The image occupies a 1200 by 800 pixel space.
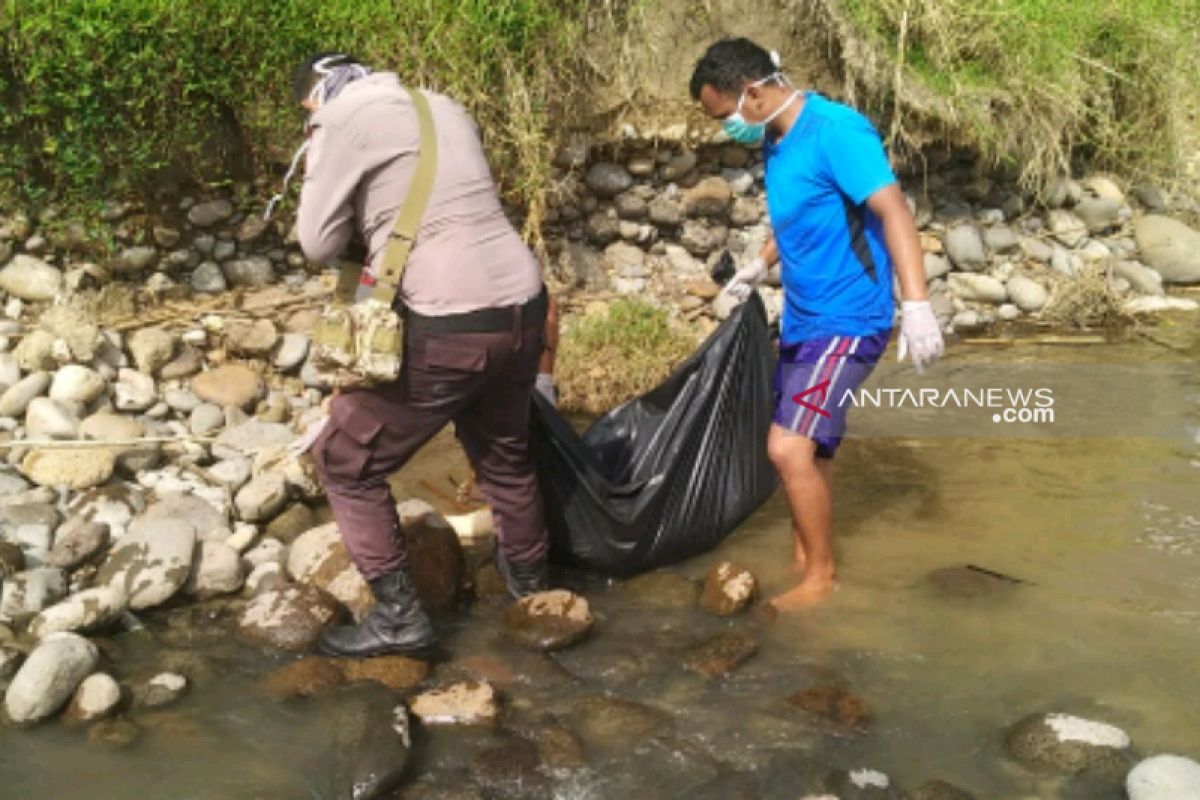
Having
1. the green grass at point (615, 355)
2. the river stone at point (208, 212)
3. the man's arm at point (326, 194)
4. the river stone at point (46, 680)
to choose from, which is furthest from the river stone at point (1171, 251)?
the river stone at point (46, 680)

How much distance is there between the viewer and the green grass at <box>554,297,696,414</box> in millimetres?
5883

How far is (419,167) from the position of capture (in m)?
3.40

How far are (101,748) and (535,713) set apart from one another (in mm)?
1151

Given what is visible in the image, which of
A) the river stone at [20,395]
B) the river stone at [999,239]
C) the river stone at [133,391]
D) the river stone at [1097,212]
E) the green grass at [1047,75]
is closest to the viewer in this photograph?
the river stone at [20,395]

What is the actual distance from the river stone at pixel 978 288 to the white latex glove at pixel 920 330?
405cm

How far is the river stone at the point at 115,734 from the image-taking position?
11.2 ft

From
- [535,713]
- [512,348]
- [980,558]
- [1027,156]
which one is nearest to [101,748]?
[535,713]

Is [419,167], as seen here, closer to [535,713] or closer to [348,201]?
[348,201]

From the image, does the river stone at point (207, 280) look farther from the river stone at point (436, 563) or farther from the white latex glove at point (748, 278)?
the white latex glove at point (748, 278)

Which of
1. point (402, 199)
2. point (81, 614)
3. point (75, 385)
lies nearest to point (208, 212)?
point (75, 385)

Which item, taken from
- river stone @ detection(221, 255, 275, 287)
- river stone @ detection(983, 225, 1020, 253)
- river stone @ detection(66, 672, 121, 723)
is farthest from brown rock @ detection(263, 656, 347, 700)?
river stone @ detection(983, 225, 1020, 253)

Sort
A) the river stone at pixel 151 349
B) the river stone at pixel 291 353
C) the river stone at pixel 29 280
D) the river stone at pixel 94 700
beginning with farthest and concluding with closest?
the river stone at pixel 291 353, the river stone at pixel 29 280, the river stone at pixel 151 349, the river stone at pixel 94 700

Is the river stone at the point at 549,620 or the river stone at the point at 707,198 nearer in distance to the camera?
the river stone at the point at 549,620

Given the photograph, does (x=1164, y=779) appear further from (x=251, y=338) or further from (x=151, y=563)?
(x=251, y=338)
